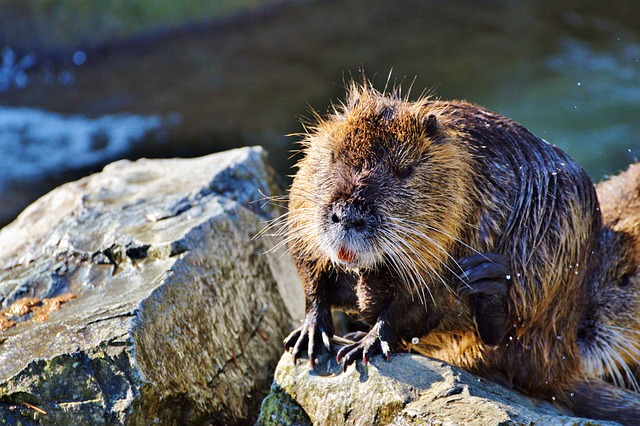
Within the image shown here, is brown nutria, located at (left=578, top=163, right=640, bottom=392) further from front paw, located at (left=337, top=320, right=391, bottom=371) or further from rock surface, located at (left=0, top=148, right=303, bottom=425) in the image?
rock surface, located at (left=0, top=148, right=303, bottom=425)

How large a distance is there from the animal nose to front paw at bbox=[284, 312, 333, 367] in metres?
0.64

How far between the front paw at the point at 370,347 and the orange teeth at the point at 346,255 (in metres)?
0.44

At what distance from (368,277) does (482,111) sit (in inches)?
39.7

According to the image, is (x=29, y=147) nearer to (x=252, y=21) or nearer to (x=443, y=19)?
(x=252, y=21)

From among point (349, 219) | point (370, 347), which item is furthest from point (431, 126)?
point (370, 347)

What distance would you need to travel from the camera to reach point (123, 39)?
12.3 meters

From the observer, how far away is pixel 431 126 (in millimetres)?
3617

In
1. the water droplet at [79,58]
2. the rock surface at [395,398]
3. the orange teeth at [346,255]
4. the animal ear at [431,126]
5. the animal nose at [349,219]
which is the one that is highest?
the water droplet at [79,58]

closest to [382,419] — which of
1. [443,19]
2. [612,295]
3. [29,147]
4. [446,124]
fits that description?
[446,124]

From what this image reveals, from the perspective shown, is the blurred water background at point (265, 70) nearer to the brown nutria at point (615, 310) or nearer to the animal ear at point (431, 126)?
the brown nutria at point (615, 310)

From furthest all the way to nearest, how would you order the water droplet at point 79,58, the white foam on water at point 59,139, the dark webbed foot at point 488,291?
→ the water droplet at point 79,58 → the white foam on water at point 59,139 → the dark webbed foot at point 488,291

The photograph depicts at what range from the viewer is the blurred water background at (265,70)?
9711 mm

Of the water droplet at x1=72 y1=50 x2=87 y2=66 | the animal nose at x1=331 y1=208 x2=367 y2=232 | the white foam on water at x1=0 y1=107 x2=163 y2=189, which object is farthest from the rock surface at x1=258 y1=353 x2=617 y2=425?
the water droplet at x1=72 y1=50 x2=87 y2=66

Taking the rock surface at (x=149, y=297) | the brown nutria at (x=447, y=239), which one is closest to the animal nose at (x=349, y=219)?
the brown nutria at (x=447, y=239)
